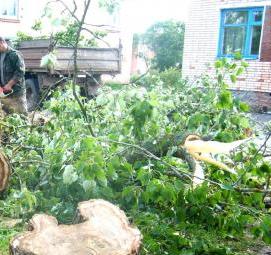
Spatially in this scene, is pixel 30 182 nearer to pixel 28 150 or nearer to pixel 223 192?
pixel 28 150

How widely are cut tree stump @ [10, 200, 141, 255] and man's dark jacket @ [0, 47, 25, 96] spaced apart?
A: 532 cm

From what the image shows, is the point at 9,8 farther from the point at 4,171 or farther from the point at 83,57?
the point at 4,171

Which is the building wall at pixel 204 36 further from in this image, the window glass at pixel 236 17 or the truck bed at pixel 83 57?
the truck bed at pixel 83 57

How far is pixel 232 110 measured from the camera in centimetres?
460

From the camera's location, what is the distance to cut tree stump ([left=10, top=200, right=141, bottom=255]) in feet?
8.69

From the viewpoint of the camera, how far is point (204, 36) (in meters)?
18.5

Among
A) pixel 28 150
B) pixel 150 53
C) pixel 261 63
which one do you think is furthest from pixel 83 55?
pixel 150 53

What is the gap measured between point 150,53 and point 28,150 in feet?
83.4

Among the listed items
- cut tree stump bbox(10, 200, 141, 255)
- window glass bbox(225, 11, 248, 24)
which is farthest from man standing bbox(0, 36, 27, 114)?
window glass bbox(225, 11, 248, 24)

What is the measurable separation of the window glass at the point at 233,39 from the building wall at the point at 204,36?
1.13 feet

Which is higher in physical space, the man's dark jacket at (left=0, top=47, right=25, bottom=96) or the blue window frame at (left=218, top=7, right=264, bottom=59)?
the blue window frame at (left=218, top=7, right=264, bottom=59)

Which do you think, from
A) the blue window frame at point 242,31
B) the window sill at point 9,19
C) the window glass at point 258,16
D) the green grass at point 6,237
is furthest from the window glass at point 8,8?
the green grass at point 6,237

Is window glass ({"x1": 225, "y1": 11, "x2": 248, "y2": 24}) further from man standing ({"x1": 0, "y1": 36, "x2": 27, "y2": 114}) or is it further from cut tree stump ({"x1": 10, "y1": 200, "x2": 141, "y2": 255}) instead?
cut tree stump ({"x1": 10, "y1": 200, "x2": 141, "y2": 255})

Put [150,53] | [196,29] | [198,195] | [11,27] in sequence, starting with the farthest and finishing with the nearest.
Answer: [150,53] < [11,27] < [196,29] < [198,195]
